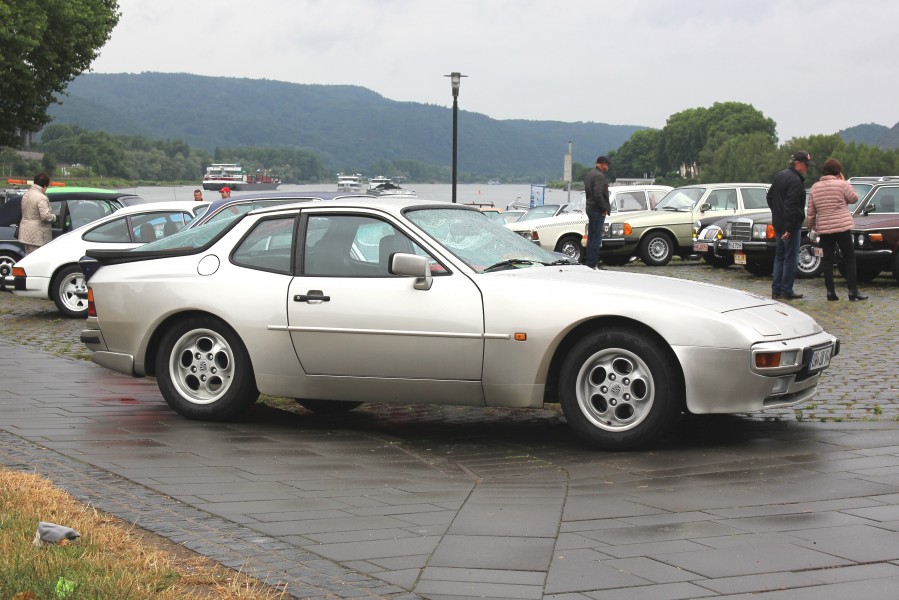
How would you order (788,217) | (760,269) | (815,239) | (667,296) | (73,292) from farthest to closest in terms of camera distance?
(760,269), (815,239), (73,292), (788,217), (667,296)

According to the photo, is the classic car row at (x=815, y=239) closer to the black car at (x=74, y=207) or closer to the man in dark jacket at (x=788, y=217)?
the man in dark jacket at (x=788, y=217)

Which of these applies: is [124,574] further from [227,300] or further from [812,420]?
[812,420]

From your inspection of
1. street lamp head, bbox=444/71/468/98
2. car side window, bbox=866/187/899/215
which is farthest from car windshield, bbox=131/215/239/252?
street lamp head, bbox=444/71/468/98

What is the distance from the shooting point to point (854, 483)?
234 inches

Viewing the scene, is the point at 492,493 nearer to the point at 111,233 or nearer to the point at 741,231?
the point at 111,233

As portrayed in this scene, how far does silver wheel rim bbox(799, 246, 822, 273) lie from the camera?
66.5ft

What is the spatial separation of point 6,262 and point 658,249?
13.0 meters

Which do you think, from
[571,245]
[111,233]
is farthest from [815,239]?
[111,233]

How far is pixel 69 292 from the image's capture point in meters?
16.5

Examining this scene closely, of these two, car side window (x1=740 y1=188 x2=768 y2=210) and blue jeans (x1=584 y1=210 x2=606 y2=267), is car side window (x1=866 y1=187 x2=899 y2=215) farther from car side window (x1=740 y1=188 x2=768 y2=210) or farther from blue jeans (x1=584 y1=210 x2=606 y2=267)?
car side window (x1=740 y1=188 x2=768 y2=210)

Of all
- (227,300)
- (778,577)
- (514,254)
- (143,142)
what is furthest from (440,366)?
(143,142)

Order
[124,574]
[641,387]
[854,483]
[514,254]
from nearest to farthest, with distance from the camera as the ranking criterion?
[124,574]
[854,483]
[641,387]
[514,254]

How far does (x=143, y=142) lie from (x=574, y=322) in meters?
109

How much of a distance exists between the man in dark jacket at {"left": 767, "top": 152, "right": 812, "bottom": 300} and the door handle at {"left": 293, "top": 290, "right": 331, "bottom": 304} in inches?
375
